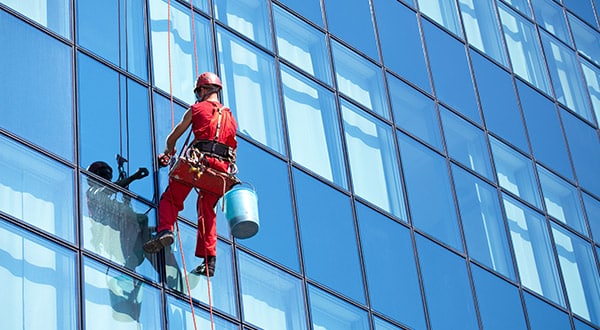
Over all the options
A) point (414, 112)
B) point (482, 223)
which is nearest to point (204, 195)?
point (414, 112)

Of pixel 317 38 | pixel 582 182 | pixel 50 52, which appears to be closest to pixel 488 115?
pixel 582 182

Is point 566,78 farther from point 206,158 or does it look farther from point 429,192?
point 206,158

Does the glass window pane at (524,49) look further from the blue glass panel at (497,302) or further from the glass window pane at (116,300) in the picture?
the glass window pane at (116,300)

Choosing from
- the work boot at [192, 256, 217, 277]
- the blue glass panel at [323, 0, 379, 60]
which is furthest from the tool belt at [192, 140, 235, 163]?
the blue glass panel at [323, 0, 379, 60]

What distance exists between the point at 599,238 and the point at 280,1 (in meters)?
9.29

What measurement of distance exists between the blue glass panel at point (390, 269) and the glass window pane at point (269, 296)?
1899 millimetres

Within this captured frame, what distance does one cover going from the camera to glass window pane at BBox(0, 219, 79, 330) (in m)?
16.2

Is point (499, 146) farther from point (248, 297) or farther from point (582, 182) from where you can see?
point (248, 297)

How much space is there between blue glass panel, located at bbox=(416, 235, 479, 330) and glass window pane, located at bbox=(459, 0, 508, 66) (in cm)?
665

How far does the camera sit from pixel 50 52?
18.5m

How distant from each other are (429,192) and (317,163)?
3207 millimetres

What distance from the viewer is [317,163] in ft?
73.9

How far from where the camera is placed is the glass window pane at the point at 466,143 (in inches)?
1049

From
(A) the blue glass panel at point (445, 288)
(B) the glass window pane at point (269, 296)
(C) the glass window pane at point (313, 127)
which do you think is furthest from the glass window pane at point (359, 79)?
(B) the glass window pane at point (269, 296)
